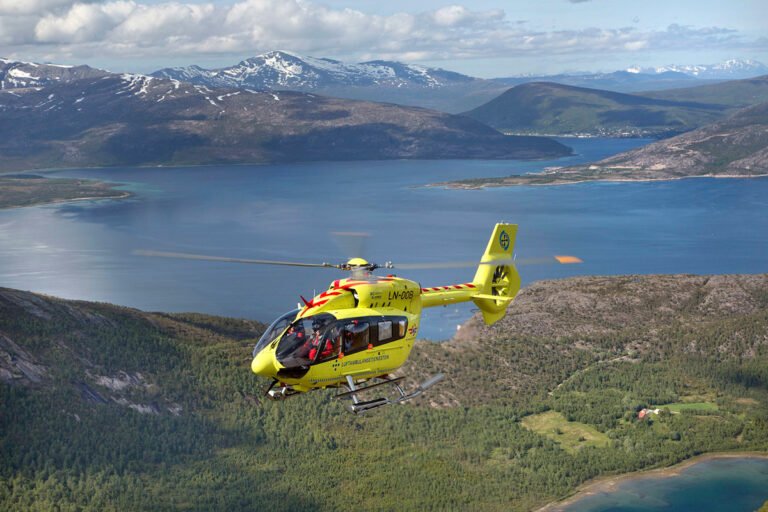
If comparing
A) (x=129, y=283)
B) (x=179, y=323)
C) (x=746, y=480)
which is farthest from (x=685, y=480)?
(x=129, y=283)

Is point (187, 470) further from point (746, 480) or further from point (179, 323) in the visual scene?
point (746, 480)

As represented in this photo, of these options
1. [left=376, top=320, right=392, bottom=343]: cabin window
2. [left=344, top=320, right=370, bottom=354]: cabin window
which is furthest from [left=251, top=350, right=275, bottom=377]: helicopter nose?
[left=376, top=320, right=392, bottom=343]: cabin window

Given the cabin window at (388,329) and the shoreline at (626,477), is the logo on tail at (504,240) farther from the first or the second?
the shoreline at (626,477)

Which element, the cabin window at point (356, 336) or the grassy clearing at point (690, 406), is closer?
the cabin window at point (356, 336)

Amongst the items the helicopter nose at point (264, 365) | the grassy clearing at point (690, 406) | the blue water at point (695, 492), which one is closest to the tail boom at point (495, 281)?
the helicopter nose at point (264, 365)

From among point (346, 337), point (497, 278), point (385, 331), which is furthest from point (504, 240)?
point (346, 337)

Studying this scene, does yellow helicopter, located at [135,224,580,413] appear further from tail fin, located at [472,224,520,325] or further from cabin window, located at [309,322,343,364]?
tail fin, located at [472,224,520,325]
